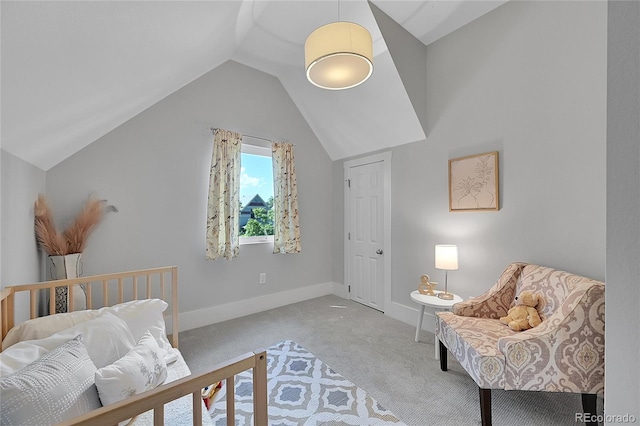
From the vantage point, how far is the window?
10.9ft

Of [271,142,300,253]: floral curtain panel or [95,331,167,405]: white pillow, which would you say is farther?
[271,142,300,253]: floral curtain panel

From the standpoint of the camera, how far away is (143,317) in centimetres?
152

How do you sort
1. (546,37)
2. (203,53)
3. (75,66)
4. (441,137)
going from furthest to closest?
(441,137), (203,53), (546,37), (75,66)

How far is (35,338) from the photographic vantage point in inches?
47.8

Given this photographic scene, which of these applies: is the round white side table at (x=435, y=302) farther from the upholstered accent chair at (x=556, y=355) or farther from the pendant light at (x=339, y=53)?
the pendant light at (x=339, y=53)

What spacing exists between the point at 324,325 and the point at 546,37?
330 cm

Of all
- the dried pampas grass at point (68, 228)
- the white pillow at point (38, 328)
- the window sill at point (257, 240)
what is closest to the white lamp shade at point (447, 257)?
the window sill at point (257, 240)

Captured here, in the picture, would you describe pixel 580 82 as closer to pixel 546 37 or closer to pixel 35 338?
pixel 546 37

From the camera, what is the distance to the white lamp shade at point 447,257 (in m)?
2.35

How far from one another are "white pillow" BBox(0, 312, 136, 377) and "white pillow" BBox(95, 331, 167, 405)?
0.07 m

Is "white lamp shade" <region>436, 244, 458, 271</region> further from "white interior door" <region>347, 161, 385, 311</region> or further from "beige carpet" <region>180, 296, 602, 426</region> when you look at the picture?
"white interior door" <region>347, 161, 385, 311</region>

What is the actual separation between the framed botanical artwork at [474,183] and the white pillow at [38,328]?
298 centimetres

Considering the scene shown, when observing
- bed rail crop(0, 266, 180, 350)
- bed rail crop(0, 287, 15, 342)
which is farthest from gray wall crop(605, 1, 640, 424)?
bed rail crop(0, 287, 15, 342)

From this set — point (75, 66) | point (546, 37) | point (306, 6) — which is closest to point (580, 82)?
point (546, 37)
